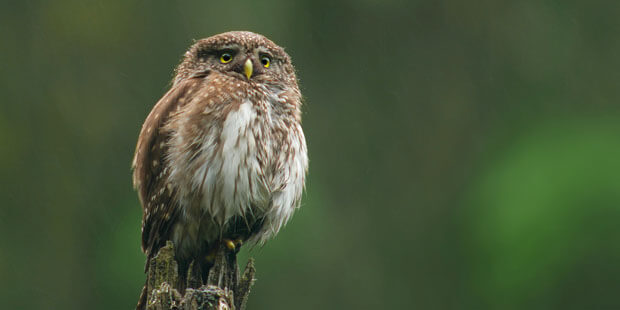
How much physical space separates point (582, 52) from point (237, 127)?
10.7 meters

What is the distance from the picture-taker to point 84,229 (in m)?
11.5

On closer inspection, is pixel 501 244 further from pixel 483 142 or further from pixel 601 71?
pixel 601 71

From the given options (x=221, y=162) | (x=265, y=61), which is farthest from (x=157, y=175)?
(x=265, y=61)

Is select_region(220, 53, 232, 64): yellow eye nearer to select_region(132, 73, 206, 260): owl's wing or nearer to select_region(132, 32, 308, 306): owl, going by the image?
select_region(132, 32, 308, 306): owl

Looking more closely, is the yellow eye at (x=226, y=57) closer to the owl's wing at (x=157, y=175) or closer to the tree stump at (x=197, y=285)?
the owl's wing at (x=157, y=175)

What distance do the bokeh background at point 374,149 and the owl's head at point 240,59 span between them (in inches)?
195

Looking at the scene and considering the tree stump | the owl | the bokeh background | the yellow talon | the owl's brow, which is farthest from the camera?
the bokeh background

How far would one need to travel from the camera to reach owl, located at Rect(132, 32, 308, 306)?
197 inches

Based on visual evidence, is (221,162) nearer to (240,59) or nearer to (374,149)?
(240,59)

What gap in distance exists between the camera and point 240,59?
5.45m

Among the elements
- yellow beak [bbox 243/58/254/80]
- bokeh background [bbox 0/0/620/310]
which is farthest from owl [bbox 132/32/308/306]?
bokeh background [bbox 0/0/620/310]

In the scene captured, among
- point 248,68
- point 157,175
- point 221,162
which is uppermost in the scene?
point 248,68

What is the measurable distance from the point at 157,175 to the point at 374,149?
8318 mm

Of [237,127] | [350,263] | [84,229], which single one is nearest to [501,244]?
[350,263]
